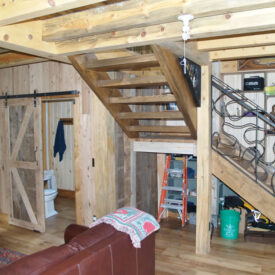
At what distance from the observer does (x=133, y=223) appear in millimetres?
Result: 2428

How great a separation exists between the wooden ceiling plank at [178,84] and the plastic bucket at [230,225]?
1.37 meters

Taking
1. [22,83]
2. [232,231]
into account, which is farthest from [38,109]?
[232,231]

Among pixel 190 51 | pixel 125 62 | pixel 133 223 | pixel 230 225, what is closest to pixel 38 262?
pixel 133 223

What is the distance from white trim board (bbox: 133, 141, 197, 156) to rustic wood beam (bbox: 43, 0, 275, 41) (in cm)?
211

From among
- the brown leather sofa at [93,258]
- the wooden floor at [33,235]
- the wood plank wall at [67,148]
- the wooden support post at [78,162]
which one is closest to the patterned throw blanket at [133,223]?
the brown leather sofa at [93,258]

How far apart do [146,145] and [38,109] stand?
1646 millimetres

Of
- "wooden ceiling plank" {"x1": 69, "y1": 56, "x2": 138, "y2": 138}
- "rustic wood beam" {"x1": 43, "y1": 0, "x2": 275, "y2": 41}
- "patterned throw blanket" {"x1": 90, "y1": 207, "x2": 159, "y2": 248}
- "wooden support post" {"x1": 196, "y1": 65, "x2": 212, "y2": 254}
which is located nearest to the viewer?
"rustic wood beam" {"x1": 43, "y1": 0, "x2": 275, "y2": 41}

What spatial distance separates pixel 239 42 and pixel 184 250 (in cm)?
259

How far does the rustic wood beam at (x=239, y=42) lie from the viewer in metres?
2.88

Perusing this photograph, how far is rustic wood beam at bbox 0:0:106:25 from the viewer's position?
172 cm

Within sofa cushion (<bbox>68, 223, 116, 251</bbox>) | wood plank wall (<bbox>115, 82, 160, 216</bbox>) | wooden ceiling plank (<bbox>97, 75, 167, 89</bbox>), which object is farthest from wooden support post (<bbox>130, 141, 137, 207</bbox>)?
sofa cushion (<bbox>68, 223, 116, 251</bbox>)

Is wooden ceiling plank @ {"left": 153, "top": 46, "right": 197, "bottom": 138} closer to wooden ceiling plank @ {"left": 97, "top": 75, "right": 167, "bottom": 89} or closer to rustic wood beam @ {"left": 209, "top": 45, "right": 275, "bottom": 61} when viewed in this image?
wooden ceiling plank @ {"left": 97, "top": 75, "right": 167, "bottom": 89}

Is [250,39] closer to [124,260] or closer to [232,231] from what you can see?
[124,260]

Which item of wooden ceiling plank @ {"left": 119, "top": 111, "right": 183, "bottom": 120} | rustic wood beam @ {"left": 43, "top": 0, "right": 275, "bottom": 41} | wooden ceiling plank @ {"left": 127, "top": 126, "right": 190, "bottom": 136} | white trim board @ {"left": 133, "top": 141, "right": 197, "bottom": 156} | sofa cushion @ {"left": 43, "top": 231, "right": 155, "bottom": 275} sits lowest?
sofa cushion @ {"left": 43, "top": 231, "right": 155, "bottom": 275}
